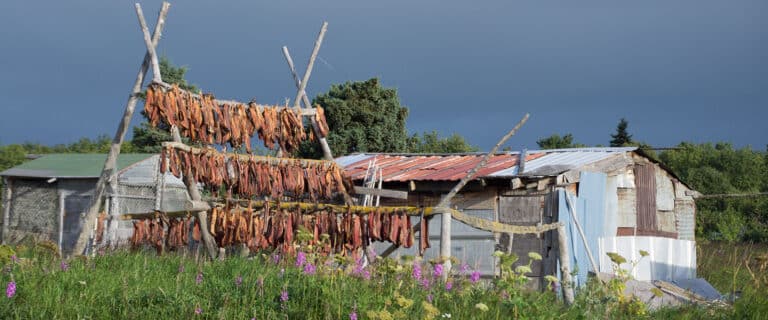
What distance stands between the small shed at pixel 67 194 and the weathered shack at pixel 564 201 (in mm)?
6870

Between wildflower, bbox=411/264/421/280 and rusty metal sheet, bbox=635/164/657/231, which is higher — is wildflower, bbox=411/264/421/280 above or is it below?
below

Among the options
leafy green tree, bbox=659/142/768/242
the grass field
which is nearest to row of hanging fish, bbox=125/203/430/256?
the grass field

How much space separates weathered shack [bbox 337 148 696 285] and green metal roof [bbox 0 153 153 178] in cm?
889

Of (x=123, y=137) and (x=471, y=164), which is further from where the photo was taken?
(x=471, y=164)

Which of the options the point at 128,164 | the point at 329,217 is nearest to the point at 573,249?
the point at 329,217

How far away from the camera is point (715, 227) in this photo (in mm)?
35781

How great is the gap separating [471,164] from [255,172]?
5543mm

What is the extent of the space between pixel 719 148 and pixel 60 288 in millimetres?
49587

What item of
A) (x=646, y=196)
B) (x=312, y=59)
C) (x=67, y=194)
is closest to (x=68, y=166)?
(x=67, y=194)

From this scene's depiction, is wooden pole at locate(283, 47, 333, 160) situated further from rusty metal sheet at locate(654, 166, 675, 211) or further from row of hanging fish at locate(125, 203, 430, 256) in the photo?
rusty metal sheet at locate(654, 166, 675, 211)

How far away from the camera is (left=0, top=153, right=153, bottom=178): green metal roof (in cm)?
2270

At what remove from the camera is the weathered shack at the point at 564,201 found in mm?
14250

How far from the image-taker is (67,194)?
22.8 metres

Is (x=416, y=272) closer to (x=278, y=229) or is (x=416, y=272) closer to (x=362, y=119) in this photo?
(x=278, y=229)
